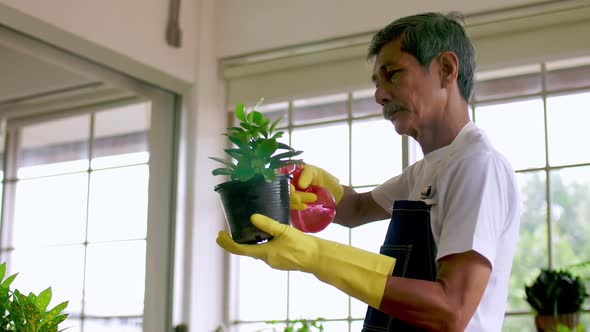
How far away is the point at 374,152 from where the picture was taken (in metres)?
3.79

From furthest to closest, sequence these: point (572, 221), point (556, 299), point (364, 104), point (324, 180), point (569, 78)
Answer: point (572, 221) → point (364, 104) → point (569, 78) → point (556, 299) → point (324, 180)

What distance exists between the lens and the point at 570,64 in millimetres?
3379

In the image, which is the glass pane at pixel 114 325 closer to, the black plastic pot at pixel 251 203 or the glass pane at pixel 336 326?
the glass pane at pixel 336 326

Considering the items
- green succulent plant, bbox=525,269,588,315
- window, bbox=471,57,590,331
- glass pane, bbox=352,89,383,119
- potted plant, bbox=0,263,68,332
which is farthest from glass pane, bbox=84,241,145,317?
potted plant, bbox=0,263,68,332

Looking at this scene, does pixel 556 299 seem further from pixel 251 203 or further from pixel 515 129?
pixel 515 129

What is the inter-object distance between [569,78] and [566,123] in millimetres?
638

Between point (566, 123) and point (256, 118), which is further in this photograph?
point (566, 123)

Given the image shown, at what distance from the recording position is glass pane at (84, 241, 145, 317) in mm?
3826

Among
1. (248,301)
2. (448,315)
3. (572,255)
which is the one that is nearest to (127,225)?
(248,301)

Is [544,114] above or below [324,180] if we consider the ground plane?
above

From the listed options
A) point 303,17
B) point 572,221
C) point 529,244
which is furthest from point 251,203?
point 572,221

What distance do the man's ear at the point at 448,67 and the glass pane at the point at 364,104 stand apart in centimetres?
175

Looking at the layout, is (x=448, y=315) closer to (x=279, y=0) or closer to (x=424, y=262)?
(x=424, y=262)

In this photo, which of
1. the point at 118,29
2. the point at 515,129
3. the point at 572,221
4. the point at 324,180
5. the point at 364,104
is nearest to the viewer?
the point at 324,180
